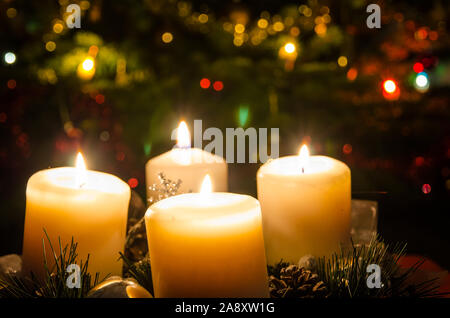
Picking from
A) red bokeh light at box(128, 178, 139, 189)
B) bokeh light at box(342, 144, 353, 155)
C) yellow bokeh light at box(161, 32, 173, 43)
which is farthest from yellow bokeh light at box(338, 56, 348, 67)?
red bokeh light at box(128, 178, 139, 189)

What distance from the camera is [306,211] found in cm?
92

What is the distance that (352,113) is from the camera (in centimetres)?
165

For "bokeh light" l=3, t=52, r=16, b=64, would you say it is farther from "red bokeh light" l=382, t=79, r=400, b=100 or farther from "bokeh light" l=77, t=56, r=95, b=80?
"red bokeh light" l=382, t=79, r=400, b=100

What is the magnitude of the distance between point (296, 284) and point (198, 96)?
0.92m

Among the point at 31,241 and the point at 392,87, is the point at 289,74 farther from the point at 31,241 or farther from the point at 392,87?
the point at 31,241

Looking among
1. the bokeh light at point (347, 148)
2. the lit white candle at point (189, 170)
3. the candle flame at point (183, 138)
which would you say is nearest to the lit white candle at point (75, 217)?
the lit white candle at point (189, 170)

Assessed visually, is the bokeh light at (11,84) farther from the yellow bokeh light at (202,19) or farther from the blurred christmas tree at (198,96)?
the yellow bokeh light at (202,19)

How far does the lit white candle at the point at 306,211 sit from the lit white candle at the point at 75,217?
303 millimetres

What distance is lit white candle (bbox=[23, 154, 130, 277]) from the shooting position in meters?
0.85

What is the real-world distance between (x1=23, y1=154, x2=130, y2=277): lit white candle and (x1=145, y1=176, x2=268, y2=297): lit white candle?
0.21 meters

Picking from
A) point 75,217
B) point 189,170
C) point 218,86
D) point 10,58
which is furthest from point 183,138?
point 10,58

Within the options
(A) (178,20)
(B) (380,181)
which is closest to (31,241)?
(A) (178,20)
